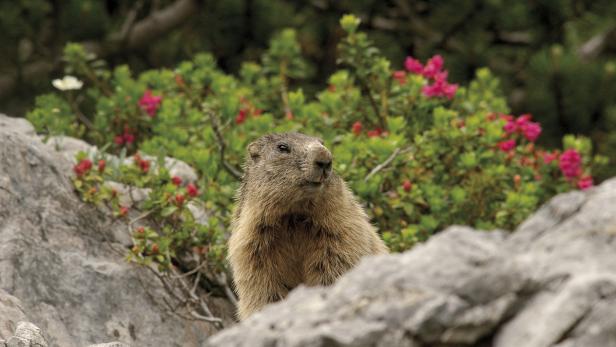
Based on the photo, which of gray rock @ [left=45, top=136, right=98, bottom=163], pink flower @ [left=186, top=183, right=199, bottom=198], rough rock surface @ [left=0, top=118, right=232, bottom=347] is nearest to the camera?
rough rock surface @ [left=0, top=118, right=232, bottom=347]

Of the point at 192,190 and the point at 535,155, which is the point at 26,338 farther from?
the point at 535,155

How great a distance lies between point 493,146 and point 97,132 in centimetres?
313

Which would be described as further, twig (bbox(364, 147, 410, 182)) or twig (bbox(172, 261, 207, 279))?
twig (bbox(364, 147, 410, 182))

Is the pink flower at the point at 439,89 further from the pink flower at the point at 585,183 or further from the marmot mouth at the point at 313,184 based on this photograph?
the marmot mouth at the point at 313,184

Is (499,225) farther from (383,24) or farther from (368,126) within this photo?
(383,24)

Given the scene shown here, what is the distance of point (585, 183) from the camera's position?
7.62 metres

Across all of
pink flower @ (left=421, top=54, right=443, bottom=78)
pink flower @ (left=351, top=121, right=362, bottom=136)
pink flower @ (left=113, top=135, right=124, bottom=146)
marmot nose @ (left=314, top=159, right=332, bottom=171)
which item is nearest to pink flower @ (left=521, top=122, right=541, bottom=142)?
pink flower @ (left=421, top=54, right=443, bottom=78)

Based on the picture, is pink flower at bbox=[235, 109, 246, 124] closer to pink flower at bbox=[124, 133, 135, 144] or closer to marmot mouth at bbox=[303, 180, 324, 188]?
pink flower at bbox=[124, 133, 135, 144]

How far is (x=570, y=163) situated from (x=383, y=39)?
453 centimetres

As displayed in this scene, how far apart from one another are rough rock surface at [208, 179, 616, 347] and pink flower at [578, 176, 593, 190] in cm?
471

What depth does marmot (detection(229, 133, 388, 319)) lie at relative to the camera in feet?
18.4

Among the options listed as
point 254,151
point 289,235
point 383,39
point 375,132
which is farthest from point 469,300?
point 383,39

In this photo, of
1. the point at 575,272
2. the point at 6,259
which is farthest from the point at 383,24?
the point at 575,272

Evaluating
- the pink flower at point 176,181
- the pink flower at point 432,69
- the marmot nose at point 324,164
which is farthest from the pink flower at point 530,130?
the marmot nose at point 324,164
